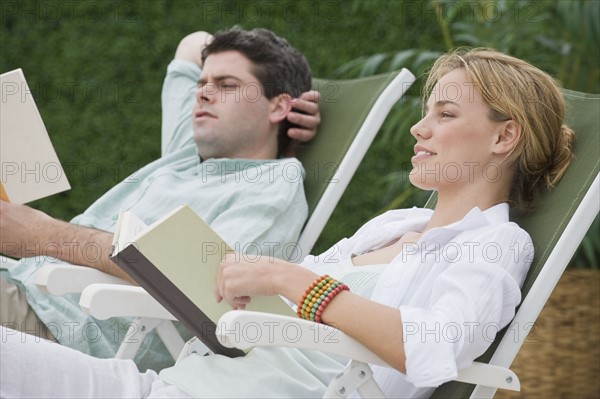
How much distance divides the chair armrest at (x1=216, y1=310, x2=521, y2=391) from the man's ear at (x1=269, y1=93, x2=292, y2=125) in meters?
1.60

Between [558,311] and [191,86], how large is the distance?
188 centimetres

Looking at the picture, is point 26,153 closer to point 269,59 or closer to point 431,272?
point 269,59

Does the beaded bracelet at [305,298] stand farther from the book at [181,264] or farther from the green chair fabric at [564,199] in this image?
the green chair fabric at [564,199]

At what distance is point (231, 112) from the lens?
3.40m

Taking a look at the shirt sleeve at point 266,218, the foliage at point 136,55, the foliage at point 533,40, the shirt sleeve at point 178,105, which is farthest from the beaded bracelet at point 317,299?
the foliage at point 136,55

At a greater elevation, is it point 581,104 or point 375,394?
point 581,104

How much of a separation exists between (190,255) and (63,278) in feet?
2.12

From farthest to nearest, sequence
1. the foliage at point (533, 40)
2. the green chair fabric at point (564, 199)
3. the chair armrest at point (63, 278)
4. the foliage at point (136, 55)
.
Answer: the foliage at point (136, 55) → the foliage at point (533, 40) → the chair armrest at point (63, 278) → the green chair fabric at point (564, 199)

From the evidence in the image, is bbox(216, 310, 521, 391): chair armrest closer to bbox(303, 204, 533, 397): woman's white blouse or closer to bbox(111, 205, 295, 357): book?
bbox(303, 204, 533, 397): woman's white blouse

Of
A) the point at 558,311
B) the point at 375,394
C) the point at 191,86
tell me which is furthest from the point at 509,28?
the point at 375,394

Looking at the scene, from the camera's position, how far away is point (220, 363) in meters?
2.19

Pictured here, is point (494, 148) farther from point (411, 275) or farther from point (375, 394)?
point (375, 394)

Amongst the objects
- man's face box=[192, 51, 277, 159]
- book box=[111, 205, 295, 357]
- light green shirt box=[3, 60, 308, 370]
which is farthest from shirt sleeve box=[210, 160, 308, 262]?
book box=[111, 205, 295, 357]

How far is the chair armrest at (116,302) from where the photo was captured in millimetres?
2377
